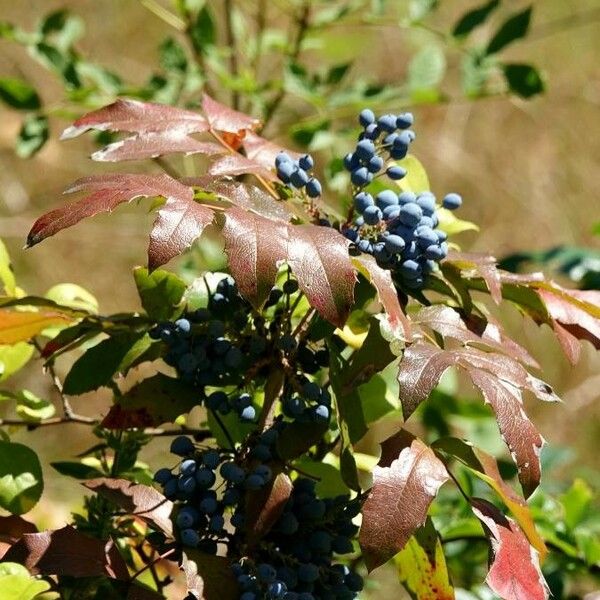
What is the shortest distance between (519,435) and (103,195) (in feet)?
0.95

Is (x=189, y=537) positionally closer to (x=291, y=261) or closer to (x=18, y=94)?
(x=291, y=261)

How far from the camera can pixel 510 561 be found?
671mm

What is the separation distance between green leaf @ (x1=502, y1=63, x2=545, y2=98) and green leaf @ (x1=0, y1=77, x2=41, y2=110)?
2.21 ft

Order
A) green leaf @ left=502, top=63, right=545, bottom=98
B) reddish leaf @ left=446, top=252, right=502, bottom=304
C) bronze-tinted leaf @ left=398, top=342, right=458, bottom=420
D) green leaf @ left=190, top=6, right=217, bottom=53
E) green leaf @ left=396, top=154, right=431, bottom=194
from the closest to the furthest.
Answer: bronze-tinted leaf @ left=398, top=342, right=458, bottom=420 < reddish leaf @ left=446, top=252, right=502, bottom=304 < green leaf @ left=396, top=154, right=431, bottom=194 < green leaf @ left=502, top=63, right=545, bottom=98 < green leaf @ left=190, top=6, right=217, bottom=53

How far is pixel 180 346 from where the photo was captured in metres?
0.75

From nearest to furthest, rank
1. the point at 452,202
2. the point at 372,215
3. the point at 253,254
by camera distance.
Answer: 1. the point at 253,254
2. the point at 372,215
3. the point at 452,202

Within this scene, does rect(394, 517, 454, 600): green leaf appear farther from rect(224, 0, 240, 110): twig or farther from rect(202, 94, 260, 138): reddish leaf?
rect(224, 0, 240, 110): twig

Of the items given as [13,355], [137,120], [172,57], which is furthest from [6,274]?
[172,57]

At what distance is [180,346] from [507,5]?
12.7 ft

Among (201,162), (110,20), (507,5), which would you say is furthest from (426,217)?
(507,5)

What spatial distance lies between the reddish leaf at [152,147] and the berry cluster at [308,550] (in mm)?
251

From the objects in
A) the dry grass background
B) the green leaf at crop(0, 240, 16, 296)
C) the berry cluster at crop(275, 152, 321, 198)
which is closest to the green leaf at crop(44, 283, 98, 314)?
the green leaf at crop(0, 240, 16, 296)

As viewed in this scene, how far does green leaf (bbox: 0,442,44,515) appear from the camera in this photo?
0.78 m

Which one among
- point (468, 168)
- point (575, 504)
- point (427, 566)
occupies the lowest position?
point (468, 168)
